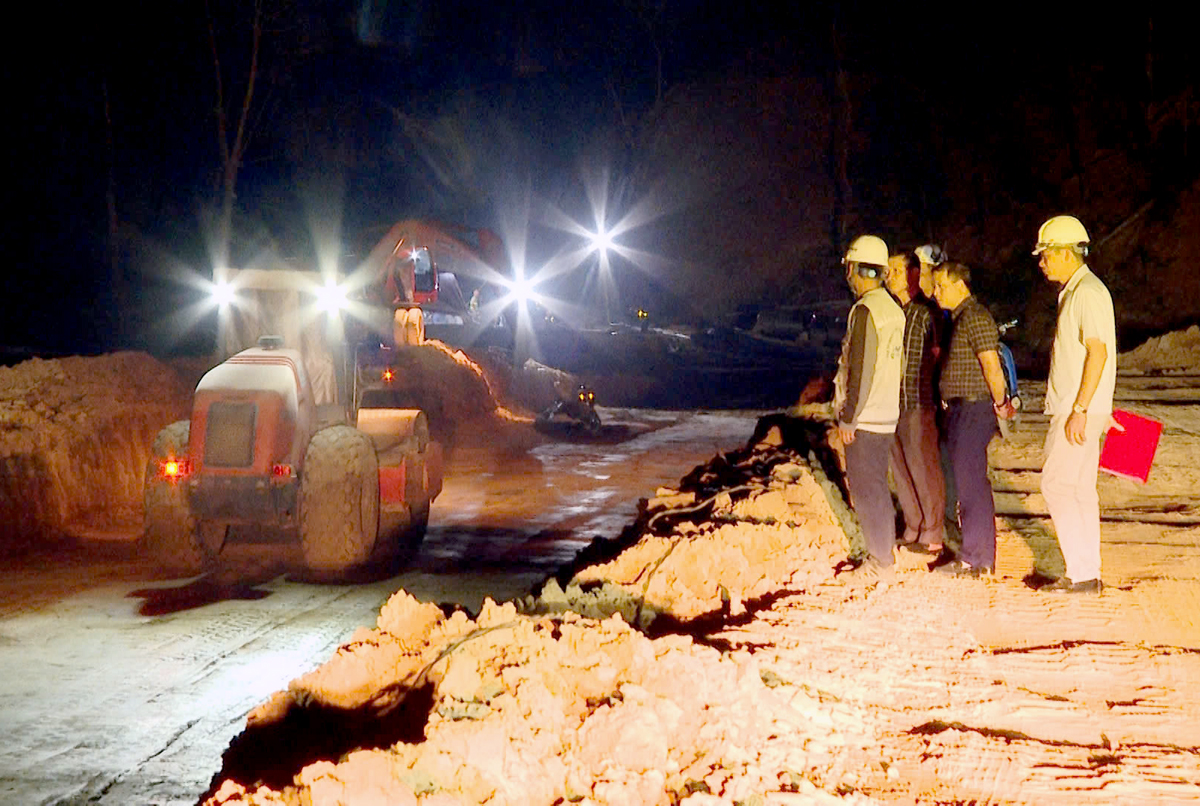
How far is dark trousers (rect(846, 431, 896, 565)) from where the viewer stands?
6.34 meters

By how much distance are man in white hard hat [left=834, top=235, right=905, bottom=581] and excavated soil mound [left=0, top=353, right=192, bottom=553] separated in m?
8.79

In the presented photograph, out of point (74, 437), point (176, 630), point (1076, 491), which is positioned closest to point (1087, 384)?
point (1076, 491)

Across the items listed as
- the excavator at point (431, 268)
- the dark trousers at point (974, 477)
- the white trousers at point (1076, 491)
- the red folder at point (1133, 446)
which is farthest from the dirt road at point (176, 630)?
the excavator at point (431, 268)

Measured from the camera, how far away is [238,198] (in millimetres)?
31031

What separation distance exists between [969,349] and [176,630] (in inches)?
227

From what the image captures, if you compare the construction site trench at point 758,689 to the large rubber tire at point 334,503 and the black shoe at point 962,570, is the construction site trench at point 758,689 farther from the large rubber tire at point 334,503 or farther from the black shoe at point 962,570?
the large rubber tire at point 334,503

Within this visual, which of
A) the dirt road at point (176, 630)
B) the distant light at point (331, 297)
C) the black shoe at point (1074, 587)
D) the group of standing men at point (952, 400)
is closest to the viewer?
the dirt road at point (176, 630)

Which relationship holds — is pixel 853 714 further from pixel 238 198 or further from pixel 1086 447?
pixel 238 198

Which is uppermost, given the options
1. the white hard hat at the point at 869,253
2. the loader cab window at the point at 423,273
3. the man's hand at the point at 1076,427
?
the loader cab window at the point at 423,273

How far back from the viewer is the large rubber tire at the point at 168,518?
30.3 feet

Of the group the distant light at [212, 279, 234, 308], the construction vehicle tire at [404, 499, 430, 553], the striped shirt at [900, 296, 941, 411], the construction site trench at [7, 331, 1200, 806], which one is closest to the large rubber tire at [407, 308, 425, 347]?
the construction vehicle tire at [404, 499, 430, 553]

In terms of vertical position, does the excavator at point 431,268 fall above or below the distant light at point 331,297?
above

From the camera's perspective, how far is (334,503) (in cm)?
920

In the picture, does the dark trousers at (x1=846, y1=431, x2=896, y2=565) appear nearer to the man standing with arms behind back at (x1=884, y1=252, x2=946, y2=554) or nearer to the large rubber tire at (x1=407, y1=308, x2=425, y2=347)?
the man standing with arms behind back at (x1=884, y1=252, x2=946, y2=554)
